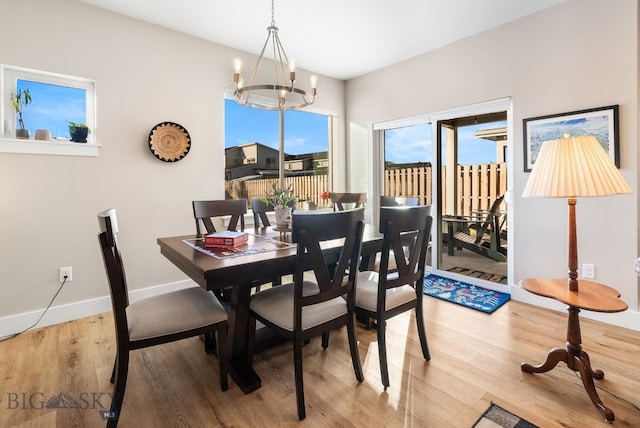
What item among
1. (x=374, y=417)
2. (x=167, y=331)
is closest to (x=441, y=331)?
(x=374, y=417)

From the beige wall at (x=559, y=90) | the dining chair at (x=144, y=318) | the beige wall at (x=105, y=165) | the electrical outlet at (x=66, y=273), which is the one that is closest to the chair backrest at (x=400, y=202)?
the beige wall at (x=559, y=90)

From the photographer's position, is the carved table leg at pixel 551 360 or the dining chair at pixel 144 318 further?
the carved table leg at pixel 551 360

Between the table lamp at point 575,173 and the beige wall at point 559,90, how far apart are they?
124 cm

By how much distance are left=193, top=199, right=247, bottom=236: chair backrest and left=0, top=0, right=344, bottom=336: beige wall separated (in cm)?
81

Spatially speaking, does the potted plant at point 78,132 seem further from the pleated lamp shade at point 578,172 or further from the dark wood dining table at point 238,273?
the pleated lamp shade at point 578,172

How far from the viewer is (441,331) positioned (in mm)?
2482

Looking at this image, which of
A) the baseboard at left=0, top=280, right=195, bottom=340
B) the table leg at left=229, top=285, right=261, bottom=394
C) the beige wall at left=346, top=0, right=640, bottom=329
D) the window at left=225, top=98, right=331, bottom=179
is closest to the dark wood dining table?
the table leg at left=229, top=285, right=261, bottom=394

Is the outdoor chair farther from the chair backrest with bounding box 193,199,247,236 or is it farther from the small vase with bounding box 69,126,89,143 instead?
the small vase with bounding box 69,126,89,143

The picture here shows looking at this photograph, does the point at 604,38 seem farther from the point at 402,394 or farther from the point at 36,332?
the point at 36,332

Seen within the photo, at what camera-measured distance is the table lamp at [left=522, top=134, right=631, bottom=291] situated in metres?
1.57

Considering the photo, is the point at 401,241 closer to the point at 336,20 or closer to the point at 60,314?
the point at 336,20

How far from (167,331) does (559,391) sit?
210 cm

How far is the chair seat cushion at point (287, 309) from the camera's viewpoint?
1.66 metres

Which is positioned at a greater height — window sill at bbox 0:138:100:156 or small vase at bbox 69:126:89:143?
small vase at bbox 69:126:89:143
